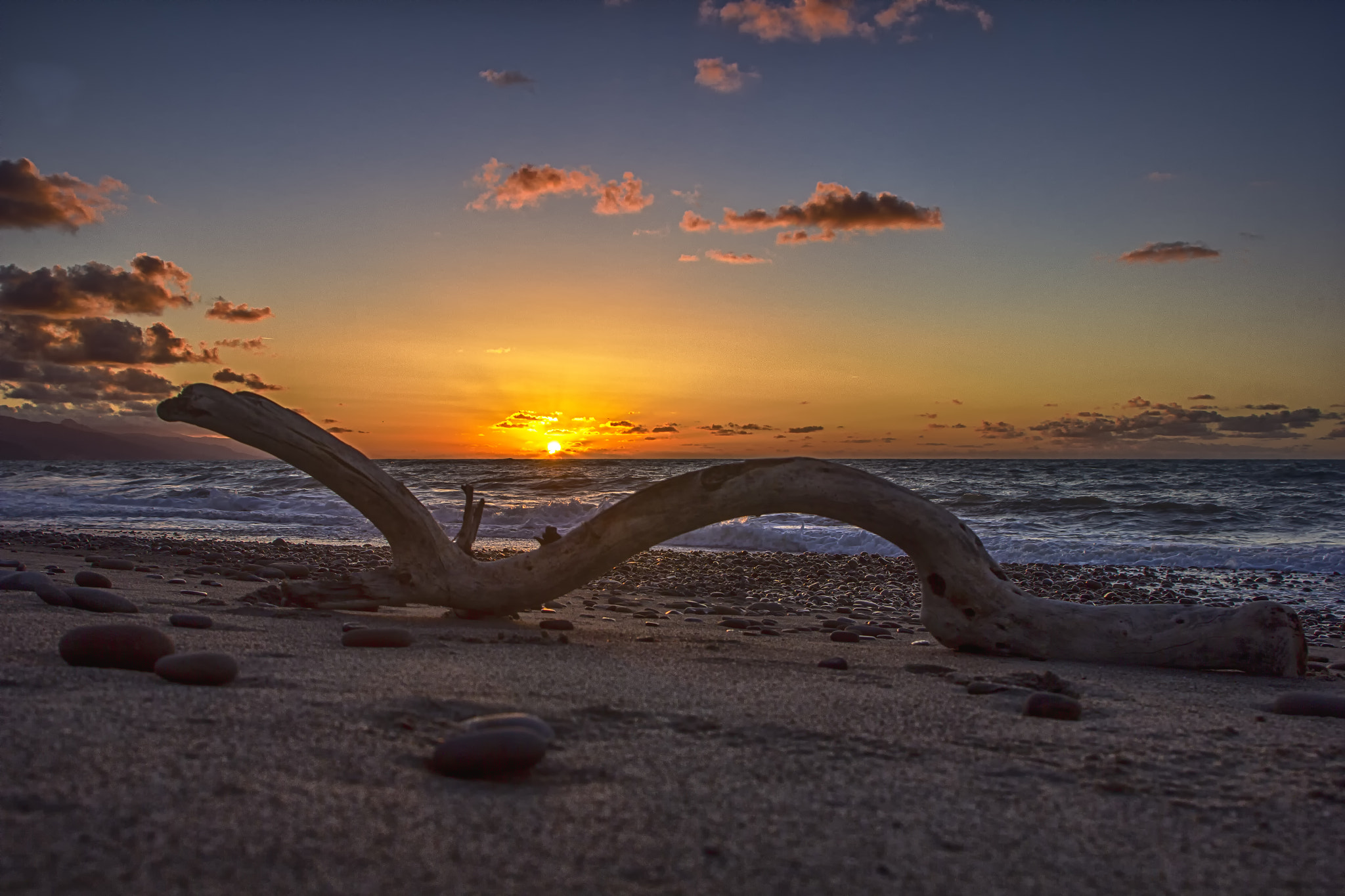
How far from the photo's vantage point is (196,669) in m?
2.59

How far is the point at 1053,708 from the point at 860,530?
1096cm

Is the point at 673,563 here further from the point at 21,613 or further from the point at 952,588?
the point at 21,613

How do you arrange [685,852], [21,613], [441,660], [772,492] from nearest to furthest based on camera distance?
[685,852] → [441,660] → [21,613] → [772,492]

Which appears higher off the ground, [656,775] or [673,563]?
[656,775]

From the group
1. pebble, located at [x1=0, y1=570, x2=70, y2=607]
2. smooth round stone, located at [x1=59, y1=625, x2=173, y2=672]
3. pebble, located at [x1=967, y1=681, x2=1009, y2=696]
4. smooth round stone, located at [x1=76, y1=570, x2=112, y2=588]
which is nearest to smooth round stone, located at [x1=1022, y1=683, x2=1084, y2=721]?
pebble, located at [x1=967, y1=681, x2=1009, y2=696]

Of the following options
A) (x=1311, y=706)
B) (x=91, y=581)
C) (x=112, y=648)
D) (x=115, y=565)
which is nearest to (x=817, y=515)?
(x=1311, y=706)

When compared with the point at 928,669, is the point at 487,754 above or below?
above

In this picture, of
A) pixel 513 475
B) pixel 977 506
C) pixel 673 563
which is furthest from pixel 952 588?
pixel 513 475

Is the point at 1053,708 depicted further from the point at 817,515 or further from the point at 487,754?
the point at 487,754

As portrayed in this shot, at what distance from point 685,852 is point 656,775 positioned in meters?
0.45

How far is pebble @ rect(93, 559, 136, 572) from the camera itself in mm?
7723

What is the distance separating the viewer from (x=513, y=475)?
32.7 metres

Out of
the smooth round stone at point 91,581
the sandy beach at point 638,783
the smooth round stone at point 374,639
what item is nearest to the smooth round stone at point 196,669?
the sandy beach at point 638,783

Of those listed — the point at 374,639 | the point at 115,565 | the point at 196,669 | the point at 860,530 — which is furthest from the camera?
the point at 860,530
